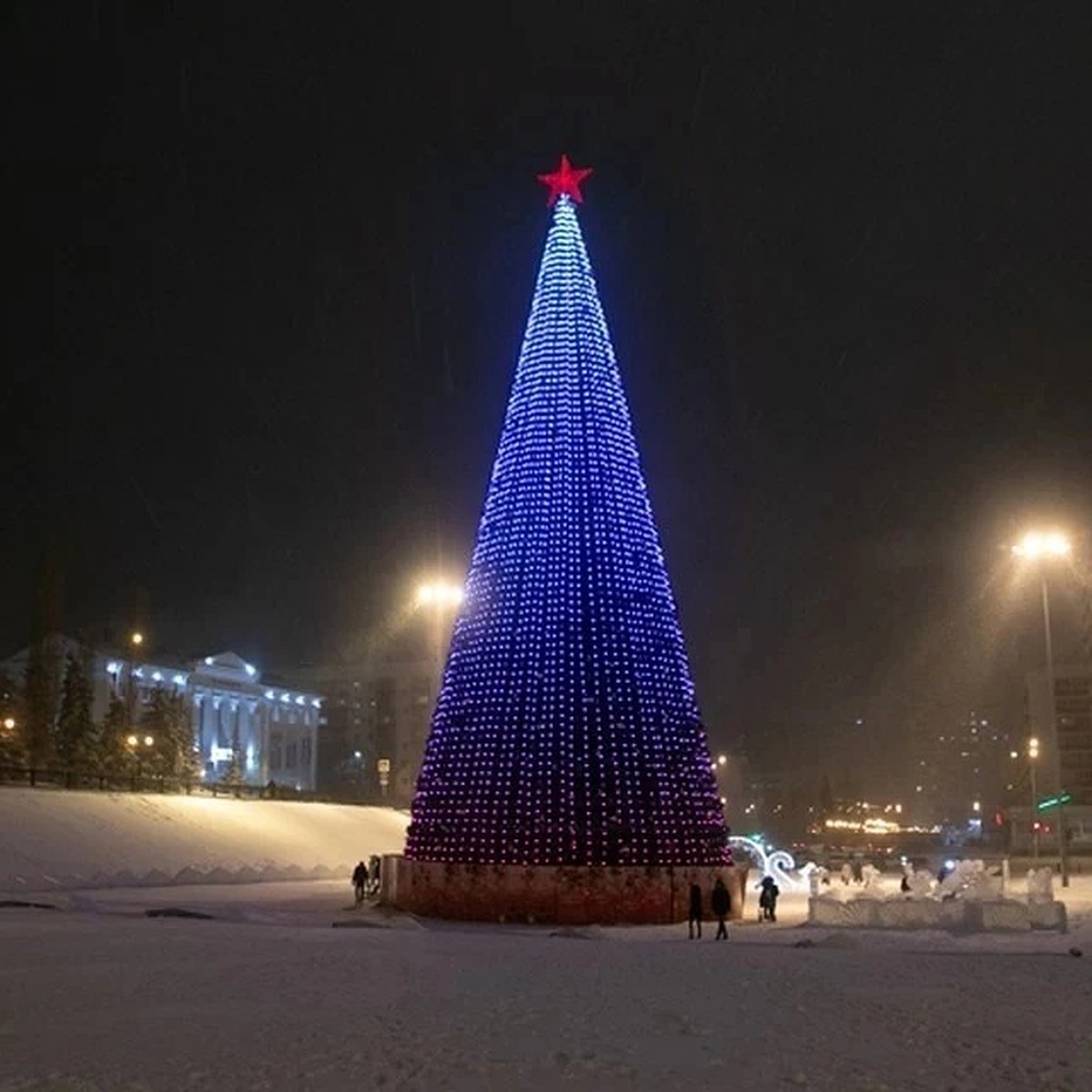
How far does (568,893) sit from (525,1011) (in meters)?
11.3

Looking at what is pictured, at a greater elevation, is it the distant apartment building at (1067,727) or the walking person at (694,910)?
the distant apartment building at (1067,727)

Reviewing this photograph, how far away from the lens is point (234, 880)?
36.3 metres

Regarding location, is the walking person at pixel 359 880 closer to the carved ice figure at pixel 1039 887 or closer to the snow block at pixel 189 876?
the snow block at pixel 189 876

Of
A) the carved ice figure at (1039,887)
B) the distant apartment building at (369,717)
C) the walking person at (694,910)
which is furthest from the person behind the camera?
the distant apartment building at (369,717)

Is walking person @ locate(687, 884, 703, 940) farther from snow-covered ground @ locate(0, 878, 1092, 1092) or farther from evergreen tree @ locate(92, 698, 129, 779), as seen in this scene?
evergreen tree @ locate(92, 698, 129, 779)

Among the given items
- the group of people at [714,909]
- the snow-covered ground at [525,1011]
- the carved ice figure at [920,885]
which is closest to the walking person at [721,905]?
the group of people at [714,909]

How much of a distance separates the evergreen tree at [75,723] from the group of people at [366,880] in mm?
29558

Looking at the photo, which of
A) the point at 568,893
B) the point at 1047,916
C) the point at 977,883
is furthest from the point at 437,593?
the point at 1047,916

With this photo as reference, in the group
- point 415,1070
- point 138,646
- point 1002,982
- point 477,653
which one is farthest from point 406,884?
point 138,646

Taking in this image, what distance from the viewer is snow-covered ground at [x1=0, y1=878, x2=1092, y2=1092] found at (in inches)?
356

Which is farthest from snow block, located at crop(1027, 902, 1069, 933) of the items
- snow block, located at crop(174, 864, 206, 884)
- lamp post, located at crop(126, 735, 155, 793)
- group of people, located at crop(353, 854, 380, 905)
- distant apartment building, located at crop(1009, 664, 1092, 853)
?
distant apartment building, located at crop(1009, 664, 1092, 853)

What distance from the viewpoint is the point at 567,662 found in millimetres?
24000

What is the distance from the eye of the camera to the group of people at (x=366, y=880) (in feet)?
90.2

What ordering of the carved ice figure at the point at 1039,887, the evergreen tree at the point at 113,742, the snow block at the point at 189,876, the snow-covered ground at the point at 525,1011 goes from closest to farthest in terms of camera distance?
the snow-covered ground at the point at 525,1011, the carved ice figure at the point at 1039,887, the snow block at the point at 189,876, the evergreen tree at the point at 113,742
